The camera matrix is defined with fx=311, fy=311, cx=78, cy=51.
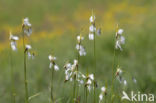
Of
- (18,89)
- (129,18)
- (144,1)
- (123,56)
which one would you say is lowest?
(18,89)

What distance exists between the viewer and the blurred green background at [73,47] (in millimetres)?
4023

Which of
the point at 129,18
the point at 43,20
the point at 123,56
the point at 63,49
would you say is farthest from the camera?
the point at 43,20

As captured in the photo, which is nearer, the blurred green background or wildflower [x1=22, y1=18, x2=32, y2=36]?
wildflower [x1=22, y1=18, x2=32, y2=36]

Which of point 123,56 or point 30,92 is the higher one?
point 123,56

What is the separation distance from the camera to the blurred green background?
402cm

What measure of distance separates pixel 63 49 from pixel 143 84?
2.91 metres

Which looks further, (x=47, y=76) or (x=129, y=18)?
(x=129, y=18)

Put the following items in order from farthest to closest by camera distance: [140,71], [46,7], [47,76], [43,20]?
[46,7]
[43,20]
[47,76]
[140,71]

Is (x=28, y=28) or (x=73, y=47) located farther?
(x=73, y=47)

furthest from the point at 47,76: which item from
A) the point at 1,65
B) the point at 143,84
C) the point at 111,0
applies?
the point at 111,0

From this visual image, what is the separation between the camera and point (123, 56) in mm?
5301

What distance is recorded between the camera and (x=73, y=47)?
6.05 metres

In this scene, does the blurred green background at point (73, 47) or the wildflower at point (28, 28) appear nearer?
the wildflower at point (28, 28)

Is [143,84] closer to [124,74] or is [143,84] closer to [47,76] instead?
[124,74]
